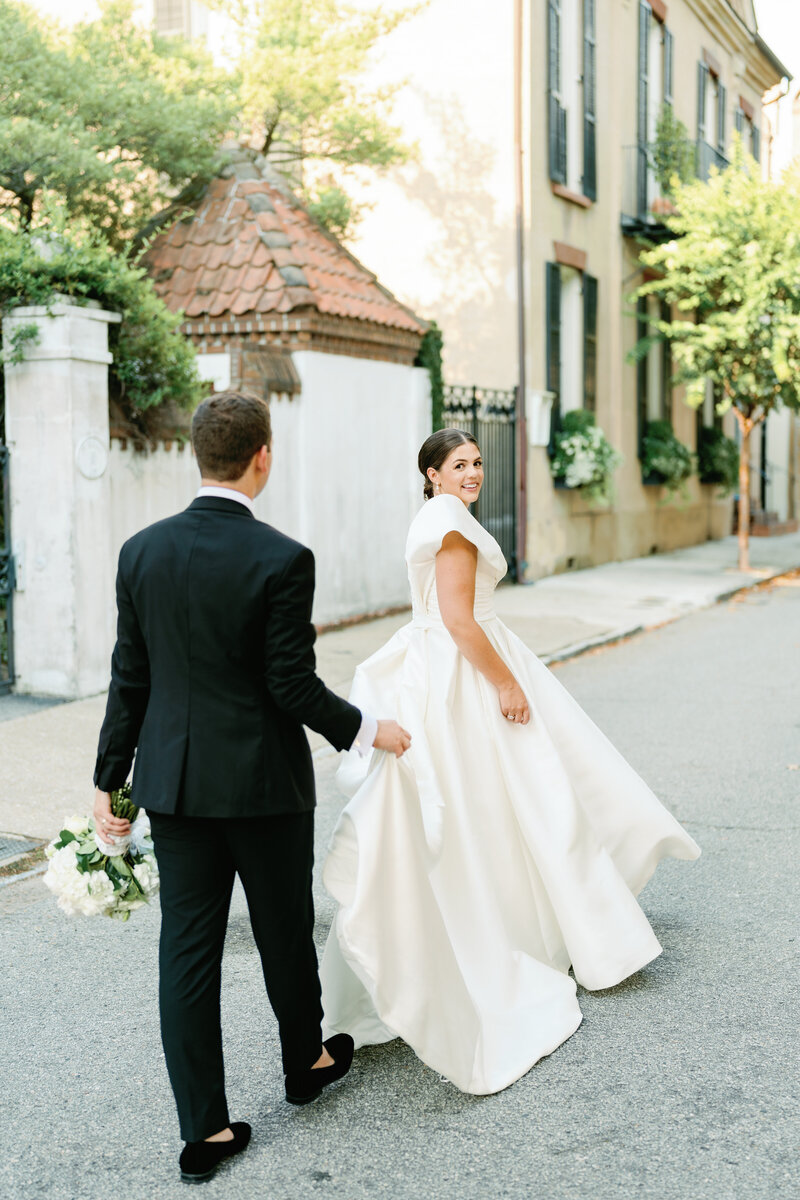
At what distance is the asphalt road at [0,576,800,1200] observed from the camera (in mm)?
2963

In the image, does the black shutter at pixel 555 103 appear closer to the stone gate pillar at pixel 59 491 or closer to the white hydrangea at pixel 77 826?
the stone gate pillar at pixel 59 491

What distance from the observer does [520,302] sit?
51.3ft

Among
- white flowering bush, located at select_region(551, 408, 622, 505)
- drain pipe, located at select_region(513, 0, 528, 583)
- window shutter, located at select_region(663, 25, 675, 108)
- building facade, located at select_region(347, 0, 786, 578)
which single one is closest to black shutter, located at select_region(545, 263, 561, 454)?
building facade, located at select_region(347, 0, 786, 578)

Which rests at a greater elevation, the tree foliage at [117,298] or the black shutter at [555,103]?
the black shutter at [555,103]

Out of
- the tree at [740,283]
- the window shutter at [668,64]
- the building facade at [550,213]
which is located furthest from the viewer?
the window shutter at [668,64]

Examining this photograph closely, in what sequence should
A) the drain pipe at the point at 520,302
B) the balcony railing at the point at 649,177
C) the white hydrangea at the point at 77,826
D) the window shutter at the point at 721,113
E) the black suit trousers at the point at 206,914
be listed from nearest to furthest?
1. the black suit trousers at the point at 206,914
2. the white hydrangea at the point at 77,826
3. the drain pipe at the point at 520,302
4. the balcony railing at the point at 649,177
5. the window shutter at the point at 721,113

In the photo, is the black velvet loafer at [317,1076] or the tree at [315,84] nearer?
the black velvet loafer at [317,1076]

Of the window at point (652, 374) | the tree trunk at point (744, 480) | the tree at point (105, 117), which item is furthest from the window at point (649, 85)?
the tree at point (105, 117)

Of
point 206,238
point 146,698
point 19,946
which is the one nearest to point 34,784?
point 19,946

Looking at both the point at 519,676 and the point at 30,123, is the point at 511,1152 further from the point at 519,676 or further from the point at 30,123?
the point at 30,123

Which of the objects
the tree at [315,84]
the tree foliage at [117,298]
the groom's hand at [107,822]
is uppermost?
the tree at [315,84]

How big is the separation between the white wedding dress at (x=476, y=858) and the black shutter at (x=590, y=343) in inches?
560

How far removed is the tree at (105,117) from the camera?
33.3ft

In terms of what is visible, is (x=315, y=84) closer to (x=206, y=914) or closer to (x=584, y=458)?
(x=584, y=458)
